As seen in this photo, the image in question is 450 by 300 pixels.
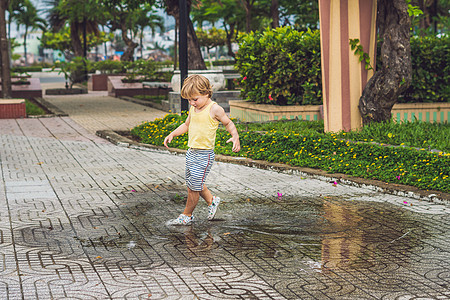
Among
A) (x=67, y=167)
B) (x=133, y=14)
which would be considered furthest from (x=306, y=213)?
(x=133, y=14)

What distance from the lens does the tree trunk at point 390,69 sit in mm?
11195

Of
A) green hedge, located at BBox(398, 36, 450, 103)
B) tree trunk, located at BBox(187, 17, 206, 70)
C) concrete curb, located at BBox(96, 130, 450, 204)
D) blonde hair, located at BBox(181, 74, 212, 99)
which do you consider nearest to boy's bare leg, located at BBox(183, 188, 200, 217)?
blonde hair, located at BBox(181, 74, 212, 99)

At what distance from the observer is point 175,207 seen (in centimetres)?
738

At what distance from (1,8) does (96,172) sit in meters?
15.4

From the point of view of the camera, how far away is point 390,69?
11.2 metres

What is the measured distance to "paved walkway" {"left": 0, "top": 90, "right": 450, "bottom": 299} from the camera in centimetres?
470

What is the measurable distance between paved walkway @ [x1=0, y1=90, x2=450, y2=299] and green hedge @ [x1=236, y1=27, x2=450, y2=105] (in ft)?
15.0

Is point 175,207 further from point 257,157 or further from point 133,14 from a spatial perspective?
point 133,14

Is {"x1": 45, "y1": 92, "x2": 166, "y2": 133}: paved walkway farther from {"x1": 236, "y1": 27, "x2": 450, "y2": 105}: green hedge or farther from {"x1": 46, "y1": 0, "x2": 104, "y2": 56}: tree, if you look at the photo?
{"x1": 46, "y1": 0, "x2": 104, "y2": 56}: tree

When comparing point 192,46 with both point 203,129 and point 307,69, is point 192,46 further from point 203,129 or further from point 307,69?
point 203,129

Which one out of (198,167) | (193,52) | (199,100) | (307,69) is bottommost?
(198,167)

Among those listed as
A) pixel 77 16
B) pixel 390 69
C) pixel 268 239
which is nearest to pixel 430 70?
pixel 390 69

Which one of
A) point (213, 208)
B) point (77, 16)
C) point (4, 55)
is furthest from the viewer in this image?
point (77, 16)

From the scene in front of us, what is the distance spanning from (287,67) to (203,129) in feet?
25.9
